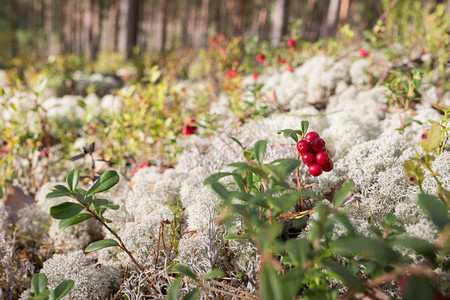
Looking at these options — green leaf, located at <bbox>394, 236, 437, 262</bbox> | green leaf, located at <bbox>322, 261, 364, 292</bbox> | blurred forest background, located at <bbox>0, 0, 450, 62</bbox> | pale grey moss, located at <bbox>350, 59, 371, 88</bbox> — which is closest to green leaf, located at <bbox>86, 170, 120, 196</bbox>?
green leaf, located at <bbox>322, 261, 364, 292</bbox>

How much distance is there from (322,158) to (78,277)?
111 cm

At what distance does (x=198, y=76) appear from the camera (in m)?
6.04

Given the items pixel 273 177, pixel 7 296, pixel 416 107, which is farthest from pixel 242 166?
pixel 416 107

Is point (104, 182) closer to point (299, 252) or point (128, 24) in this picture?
point (299, 252)

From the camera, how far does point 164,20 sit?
16984mm

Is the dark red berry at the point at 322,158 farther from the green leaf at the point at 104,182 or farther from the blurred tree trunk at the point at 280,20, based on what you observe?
the blurred tree trunk at the point at 280,20

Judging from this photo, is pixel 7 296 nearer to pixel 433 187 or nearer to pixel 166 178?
pixel 166 178

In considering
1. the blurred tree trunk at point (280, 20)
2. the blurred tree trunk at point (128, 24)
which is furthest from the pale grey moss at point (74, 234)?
the blurred tree trunk at point (128, 24)

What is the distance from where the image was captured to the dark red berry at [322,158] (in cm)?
116

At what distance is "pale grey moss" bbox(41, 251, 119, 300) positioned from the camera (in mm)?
1282

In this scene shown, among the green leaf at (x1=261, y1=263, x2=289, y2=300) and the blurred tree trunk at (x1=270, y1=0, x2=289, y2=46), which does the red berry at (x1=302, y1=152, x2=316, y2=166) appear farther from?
the blurred tree trunk at (x1=270, y1=0, x2=289, y2=46)

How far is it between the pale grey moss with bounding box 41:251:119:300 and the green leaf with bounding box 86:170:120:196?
0.42m

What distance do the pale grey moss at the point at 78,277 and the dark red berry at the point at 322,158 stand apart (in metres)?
1.05

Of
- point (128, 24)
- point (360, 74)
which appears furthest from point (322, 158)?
point (128, 24)
